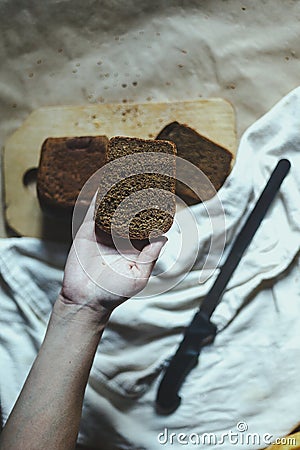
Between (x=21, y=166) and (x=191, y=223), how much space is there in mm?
341

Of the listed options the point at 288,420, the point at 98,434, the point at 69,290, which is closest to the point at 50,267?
the point at 69,290

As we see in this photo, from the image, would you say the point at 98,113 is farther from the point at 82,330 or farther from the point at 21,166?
the point at 82,330

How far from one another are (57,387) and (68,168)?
1.23 ft

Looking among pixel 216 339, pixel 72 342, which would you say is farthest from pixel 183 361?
pixel 72 342

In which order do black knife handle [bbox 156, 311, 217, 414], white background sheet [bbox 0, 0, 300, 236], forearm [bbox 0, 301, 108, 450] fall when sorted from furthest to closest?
white background sheet [bbox 0, 0, 300, 236] < black knife handle [bbox 156, 311, 217, 414] < forearm [bbox 0, 301, 108, 450]

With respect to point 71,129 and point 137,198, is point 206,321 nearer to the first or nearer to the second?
point 137,198

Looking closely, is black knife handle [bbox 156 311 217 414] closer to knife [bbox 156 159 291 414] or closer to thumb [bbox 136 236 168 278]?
knife [bbox 156 159 291 414]

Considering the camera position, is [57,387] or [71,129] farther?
[71,129]

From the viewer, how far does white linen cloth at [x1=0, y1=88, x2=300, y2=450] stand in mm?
935

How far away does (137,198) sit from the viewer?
802mm

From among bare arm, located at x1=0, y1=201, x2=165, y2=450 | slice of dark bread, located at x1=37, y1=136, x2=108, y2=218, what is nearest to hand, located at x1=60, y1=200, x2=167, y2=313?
bare arm, located at x1=0, y1=201, x2=165, y2=450

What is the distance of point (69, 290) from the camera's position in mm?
811

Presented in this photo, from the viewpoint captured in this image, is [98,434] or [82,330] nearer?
[82,330]

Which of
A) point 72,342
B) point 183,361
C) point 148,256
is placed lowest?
point 183,361
